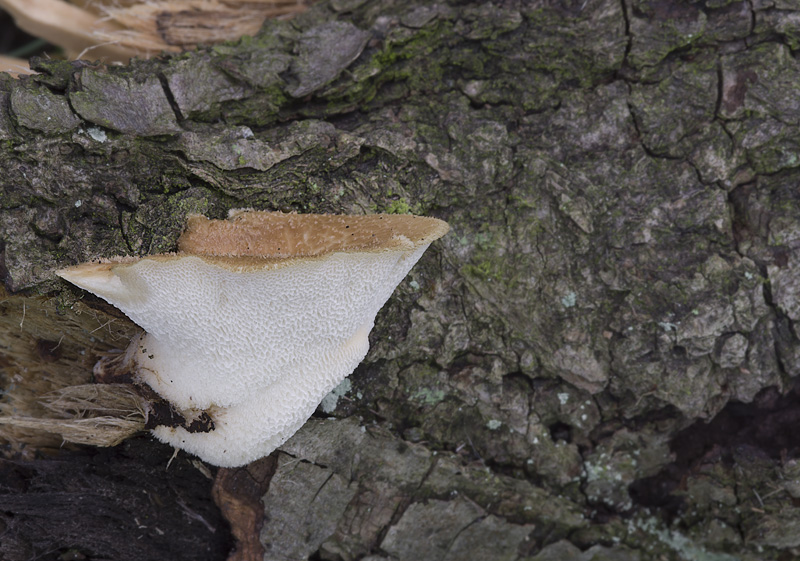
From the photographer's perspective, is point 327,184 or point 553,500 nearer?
point 327,184

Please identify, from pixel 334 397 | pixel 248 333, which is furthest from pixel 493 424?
pixel 248 333

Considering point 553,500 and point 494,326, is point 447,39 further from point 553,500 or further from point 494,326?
point 553,500

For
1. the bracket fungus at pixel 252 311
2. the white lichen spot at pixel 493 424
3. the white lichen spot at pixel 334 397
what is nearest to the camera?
the bracket fungus at pixel 252 311

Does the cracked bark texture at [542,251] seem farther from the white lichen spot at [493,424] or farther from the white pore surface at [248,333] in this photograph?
the white pore surface at [248,333]

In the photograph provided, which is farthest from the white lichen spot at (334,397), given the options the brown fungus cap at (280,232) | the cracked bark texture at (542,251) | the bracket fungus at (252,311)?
the brown fungus cap at (280,232)

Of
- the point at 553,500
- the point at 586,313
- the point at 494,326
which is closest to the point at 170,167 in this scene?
the point at 494,326

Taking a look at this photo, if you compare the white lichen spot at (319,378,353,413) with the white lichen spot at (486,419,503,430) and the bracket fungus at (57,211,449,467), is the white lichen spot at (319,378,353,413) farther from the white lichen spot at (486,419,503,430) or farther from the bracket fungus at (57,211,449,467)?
the white lichen spot at (486,419,503,430)
